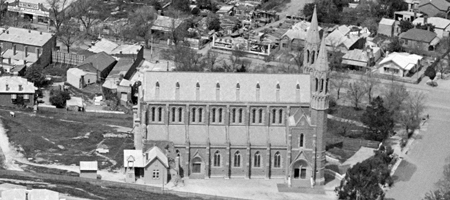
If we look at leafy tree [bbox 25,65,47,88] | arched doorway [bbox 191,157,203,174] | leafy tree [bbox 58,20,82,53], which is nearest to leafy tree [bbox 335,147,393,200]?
arched doorway [bbox 191,157,203,174]

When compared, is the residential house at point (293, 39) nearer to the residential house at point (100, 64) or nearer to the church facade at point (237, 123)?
the residential house at point (100, 64)

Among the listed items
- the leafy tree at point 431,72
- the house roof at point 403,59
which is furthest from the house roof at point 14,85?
the leafy tree at point 431,72

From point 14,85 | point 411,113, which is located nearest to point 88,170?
point 14,85

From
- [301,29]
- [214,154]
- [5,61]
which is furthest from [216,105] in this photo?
[301,29]

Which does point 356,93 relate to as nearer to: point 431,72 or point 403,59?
point 431,72

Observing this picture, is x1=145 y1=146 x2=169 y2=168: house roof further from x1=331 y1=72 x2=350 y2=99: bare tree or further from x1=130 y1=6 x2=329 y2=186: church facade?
x1=331 y1=72 x2=350 y2=99: bare tree
